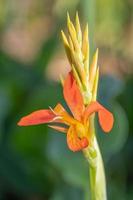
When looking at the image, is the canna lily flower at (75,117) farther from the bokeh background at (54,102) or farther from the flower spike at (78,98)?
the bokeh background at (54,102)

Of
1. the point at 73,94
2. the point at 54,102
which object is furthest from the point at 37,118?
the point at 54,102

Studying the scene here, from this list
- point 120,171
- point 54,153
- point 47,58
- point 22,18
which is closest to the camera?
point 54,153

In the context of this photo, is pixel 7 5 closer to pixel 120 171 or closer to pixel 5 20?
pixel 5 20

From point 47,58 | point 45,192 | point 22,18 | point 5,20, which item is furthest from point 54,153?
point 22,18

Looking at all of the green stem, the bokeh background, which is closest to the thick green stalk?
the green stem

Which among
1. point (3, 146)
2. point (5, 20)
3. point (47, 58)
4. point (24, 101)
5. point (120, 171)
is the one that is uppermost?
point (5, 20)

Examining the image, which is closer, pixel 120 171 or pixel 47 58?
pixel 120 171
